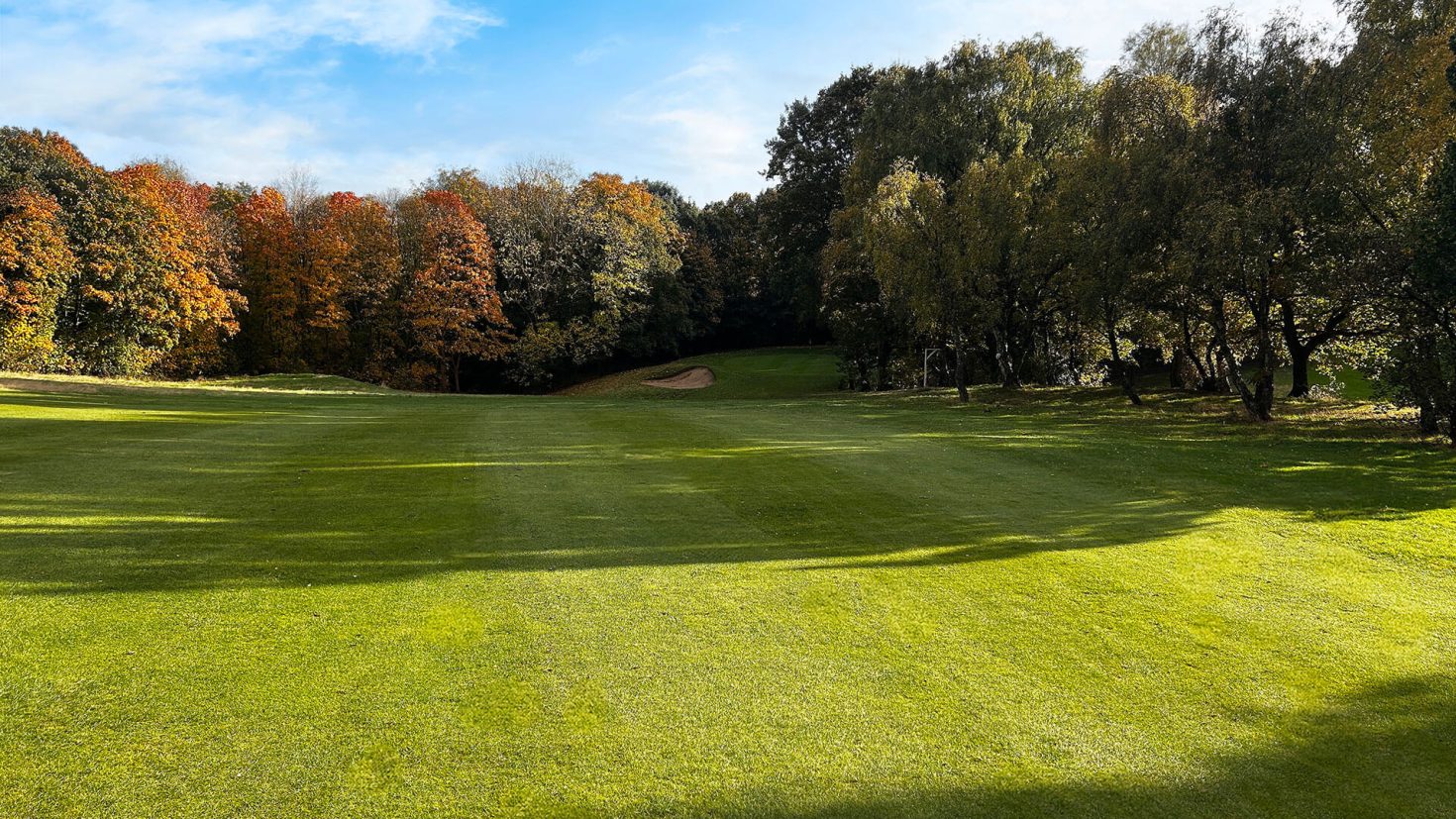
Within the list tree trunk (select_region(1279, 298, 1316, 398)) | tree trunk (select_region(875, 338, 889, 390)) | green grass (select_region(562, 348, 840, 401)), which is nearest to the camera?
tree trunk (select_region(1279, 298, 1316, 398))

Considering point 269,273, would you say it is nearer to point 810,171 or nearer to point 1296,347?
point 810,171

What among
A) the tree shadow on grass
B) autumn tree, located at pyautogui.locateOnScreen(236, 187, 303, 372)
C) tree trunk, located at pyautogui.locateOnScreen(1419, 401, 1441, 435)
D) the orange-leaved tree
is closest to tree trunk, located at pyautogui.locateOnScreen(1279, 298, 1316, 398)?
tree trunk, located at pyautogui.locateOnScreen(1419, 401, 1441, 435)

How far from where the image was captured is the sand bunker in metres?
47.9

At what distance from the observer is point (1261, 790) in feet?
12.4

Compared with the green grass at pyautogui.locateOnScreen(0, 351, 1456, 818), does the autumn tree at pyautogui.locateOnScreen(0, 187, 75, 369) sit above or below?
above

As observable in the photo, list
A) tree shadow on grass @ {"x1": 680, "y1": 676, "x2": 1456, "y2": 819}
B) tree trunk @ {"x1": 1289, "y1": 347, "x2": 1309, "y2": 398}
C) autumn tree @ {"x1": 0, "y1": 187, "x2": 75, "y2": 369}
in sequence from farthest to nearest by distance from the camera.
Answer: autumn tree @ {"x1": 0, "y1": 187, "x2": 75, "y2": 369}
tree trunk @ {"x1": 1289, "y1": 347, "x2": 1309, "y2": 398}
tree shadow on grass @ {"x1": 680, "y1": 676, "x2": 1456, "y2": 819}

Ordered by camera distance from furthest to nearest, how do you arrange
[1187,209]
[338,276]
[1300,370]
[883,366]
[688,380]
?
1. [688,380]
2. [338,276]
3. [883,366]
4. [1300,370]
5. [1187,209]

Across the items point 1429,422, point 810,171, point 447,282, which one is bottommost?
point 1429,422

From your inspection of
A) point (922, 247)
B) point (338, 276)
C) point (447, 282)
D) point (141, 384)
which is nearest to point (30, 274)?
point (141, 384)

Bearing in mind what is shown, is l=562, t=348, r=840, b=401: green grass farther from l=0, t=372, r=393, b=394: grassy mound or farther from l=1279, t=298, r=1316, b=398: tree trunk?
l=1279, t=298, r=1316, b=398: tree trunk

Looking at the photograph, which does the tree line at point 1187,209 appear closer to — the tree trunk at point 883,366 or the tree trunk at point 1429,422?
the tree trunk at point 1429,422

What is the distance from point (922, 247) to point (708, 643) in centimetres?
2411

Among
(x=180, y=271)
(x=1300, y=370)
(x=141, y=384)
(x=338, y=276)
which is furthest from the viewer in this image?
(x=338, y=276)

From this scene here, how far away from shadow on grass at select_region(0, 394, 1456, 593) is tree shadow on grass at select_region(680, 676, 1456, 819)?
3.39m
